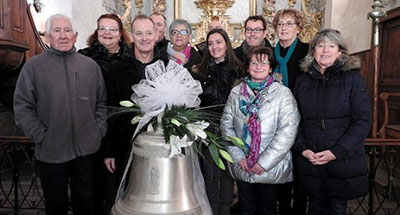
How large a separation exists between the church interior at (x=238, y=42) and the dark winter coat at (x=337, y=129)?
552mm

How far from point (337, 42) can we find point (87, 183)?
5.91 ft

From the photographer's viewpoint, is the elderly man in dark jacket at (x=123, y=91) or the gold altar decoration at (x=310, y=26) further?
the gold altar decoration at (x=310, y=26)

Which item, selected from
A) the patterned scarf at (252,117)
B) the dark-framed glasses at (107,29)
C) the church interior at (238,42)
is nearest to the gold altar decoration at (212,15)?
the church interior at (238,42)

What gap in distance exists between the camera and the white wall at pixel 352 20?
19.6 ft

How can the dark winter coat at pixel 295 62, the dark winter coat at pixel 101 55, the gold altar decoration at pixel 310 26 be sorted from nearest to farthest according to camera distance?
1. the dark winter coat at pixel 295 62
2. the dark winter coat at pixel 101 55
3. the gold altar decoration at pixel 310 26

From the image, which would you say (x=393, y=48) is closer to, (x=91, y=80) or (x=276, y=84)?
(x=276, y=84)

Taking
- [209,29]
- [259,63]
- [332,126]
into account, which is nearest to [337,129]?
[332,126]

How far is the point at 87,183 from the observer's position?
231 centimetres

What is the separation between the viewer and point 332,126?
2168 millimetres

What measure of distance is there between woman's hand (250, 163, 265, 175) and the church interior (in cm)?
114

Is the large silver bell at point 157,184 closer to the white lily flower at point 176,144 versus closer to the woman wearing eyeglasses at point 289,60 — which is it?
the white lily flower at point 176,144

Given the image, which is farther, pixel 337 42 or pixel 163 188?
pixel 337 42

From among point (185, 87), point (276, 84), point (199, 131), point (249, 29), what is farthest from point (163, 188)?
point (249, 29)

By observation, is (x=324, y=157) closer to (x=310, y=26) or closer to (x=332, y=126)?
(x=332, y=126)
